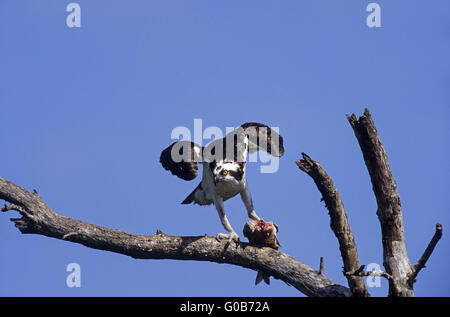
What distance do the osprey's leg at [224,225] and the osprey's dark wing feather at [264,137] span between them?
1.32 meters

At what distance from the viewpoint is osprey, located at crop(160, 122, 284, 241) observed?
10.9m

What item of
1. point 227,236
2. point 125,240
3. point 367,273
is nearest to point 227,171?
point 227,236

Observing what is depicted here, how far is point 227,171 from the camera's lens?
35.4 ft

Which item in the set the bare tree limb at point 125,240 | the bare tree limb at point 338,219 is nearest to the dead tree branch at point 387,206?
the bare tree limb at point 338,219

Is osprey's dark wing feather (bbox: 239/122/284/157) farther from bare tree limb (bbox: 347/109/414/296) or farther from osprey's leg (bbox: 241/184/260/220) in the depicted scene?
bare tree limb (bbox: 347/109/414/296)

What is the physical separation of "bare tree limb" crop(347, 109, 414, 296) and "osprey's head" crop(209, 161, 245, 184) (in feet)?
9.08

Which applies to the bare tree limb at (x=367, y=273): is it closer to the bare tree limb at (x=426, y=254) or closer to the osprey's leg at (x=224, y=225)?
the bare tree limb at (x=426, y=254)

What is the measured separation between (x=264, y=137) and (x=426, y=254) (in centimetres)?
409

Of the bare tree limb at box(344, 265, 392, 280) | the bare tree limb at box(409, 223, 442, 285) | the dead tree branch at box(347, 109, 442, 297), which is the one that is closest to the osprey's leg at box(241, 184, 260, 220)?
the dead tree branch at box(347, 109, 442, 297)

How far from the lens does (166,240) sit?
10172mm

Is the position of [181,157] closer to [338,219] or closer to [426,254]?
[338,219]
